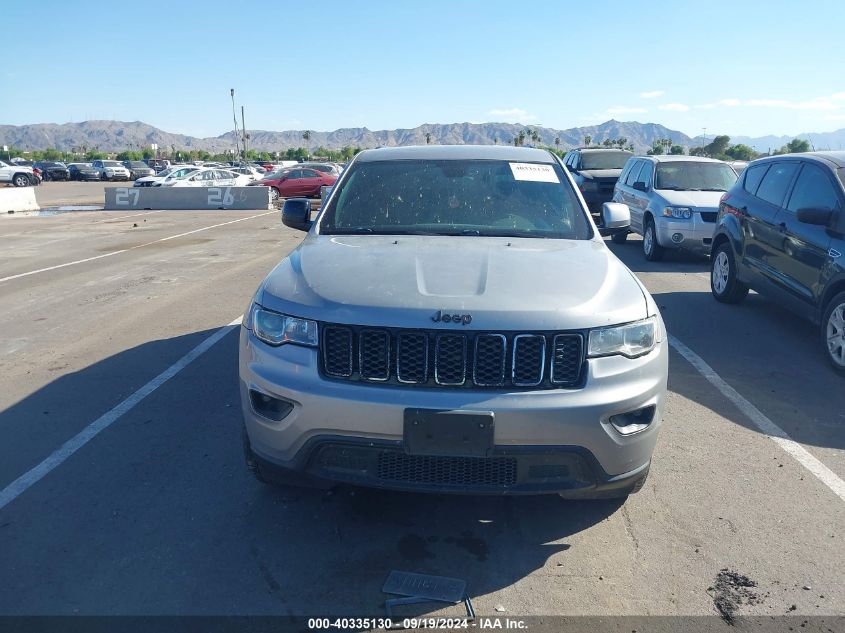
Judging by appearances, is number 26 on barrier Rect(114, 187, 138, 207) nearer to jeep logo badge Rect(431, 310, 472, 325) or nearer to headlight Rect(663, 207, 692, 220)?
headlight Rect(663, 207, 692, 220)

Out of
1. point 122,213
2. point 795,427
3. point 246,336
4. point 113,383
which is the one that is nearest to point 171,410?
point 113,383

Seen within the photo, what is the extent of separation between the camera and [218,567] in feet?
10.3

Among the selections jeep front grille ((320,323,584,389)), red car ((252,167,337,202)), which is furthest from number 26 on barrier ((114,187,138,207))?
jeep front grille ((320,323,584,389))

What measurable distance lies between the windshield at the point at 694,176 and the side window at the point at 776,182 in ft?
13.9

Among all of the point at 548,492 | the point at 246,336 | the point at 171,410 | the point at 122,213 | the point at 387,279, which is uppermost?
the point at 387,279

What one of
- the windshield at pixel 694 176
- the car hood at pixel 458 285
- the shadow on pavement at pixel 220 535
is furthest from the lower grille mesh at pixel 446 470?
the windshield at pixel 694 176

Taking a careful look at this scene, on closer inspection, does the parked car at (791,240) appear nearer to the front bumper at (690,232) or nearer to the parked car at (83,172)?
the front bumper at (690,232)

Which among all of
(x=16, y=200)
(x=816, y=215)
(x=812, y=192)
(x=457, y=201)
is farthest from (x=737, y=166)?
(x=16, y=200)

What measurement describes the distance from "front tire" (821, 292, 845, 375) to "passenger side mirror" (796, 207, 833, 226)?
676 millimetres

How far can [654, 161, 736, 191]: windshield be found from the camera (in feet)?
39.7

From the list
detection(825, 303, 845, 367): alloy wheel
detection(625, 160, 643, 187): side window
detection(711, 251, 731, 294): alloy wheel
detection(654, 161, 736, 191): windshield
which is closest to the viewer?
detection(825, 303, 845, 367): alloy wheel

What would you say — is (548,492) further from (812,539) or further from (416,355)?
(812,539)

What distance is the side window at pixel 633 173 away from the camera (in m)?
13.2

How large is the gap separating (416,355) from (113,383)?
3.53 m
